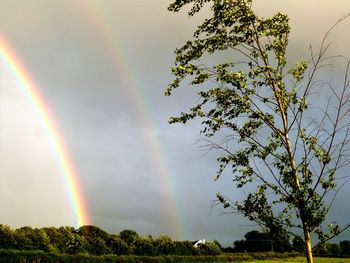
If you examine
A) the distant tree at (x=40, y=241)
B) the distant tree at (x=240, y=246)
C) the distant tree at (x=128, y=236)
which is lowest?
the distant tree at (x=40, y=241)

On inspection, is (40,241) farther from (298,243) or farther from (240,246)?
(240,246)

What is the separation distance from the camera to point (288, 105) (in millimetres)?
9508

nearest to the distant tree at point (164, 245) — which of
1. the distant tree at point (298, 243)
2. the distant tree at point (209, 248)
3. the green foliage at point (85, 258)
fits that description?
the distant tree at point (209, 248)

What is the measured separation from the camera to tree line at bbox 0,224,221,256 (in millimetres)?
63906

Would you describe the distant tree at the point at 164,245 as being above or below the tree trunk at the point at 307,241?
above

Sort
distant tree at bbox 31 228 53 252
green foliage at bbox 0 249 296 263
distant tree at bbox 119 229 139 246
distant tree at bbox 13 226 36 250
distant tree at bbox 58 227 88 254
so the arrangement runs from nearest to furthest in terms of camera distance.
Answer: green foliage at bbox 0 249 296 263, distant tree at bbox 13 226 36 250, distant tree at bbox 31 228 53 252, distant tree at bbox 58 227 88 254, distant tree at bbox 119 229 139 246

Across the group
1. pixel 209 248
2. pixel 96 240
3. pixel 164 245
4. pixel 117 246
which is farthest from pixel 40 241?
pixel 209 248

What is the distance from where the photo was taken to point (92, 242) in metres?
76.9

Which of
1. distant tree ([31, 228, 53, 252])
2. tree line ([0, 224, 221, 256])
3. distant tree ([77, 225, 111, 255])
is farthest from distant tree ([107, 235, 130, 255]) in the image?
distant tree ([31, 228, 53, 252])

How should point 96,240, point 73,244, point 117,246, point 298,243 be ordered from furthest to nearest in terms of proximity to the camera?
point 117,246 < point 96,240 < point 73,244 < point 298,243

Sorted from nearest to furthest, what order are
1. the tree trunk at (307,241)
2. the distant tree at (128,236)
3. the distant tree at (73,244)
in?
the tree trunk at (307,241)
the distant tree at (73,244)
the distant tree at (128,236)

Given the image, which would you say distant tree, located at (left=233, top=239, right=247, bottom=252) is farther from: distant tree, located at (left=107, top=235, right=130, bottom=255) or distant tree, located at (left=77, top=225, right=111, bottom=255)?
distant tree, located at (left=107, top=235, right=130, bottom=255)

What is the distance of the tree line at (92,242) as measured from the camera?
6391 cm

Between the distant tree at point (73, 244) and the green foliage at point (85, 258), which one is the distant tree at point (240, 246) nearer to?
the green foliage at point (85, 258)
